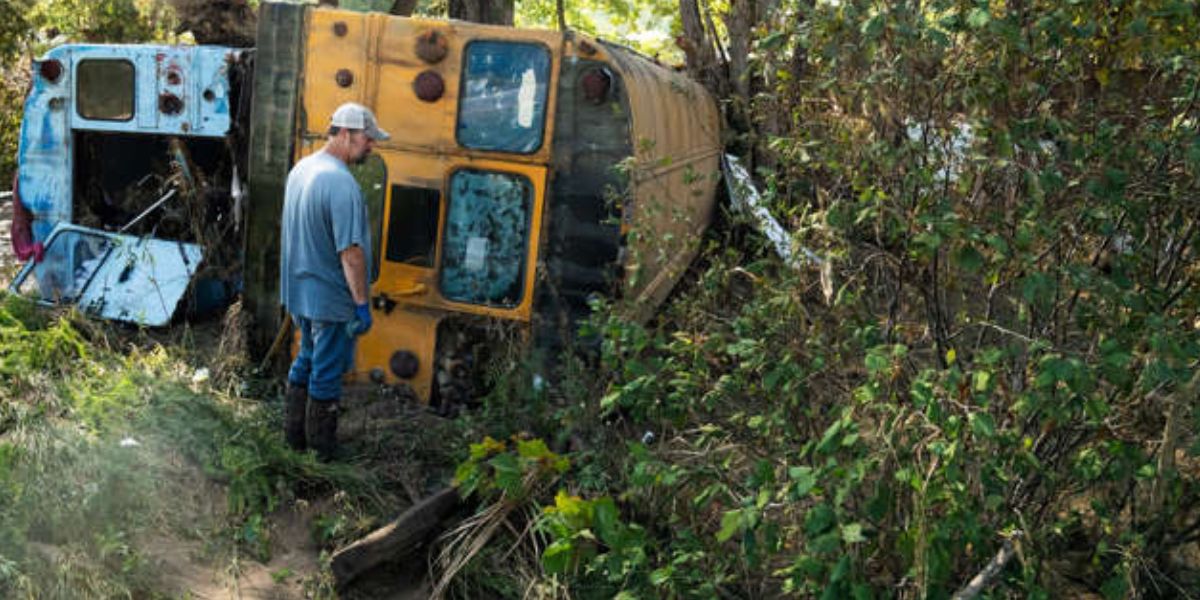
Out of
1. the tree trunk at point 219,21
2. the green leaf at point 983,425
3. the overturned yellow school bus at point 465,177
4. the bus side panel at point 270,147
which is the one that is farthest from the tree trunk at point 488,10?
the green leaf at point 983,425

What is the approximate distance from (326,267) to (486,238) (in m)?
1.07

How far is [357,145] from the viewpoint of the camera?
6320 mm

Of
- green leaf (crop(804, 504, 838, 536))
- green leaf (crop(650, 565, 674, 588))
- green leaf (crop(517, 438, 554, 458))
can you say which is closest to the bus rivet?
green leaf (crop(517, 438, 554, 458))

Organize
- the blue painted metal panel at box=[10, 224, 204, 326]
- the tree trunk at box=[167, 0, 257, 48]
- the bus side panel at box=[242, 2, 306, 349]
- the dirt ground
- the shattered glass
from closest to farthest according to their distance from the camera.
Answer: the dirt ground < the bus side panel at box=[242, 2, 306, 349] < the blue painted metal panel at box=[10, 224, 204, 326] < the shattered glass < the tree trunk at box=[167, 0, 257, 48]

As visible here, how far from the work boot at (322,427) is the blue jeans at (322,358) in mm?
36

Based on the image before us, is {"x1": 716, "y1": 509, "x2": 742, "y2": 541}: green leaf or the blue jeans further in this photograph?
the blue jeans

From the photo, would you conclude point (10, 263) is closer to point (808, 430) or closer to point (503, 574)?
point (503, 574)

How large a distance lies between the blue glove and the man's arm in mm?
104

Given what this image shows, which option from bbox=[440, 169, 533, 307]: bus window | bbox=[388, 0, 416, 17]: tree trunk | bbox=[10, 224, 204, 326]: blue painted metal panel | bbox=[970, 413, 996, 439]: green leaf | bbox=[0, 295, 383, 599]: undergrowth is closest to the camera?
bbox=[970, 413, 996, 439]: green leaf

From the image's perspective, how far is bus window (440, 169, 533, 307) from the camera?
274 inches

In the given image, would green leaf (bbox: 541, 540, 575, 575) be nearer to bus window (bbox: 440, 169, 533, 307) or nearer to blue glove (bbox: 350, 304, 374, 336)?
blue glove (bbox: 350, 304, 374, 336)

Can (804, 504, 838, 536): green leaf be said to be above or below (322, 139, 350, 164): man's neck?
below

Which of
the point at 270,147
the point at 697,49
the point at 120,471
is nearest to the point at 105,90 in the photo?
the point at 270,147

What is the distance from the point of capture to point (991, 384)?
392 centimetres
